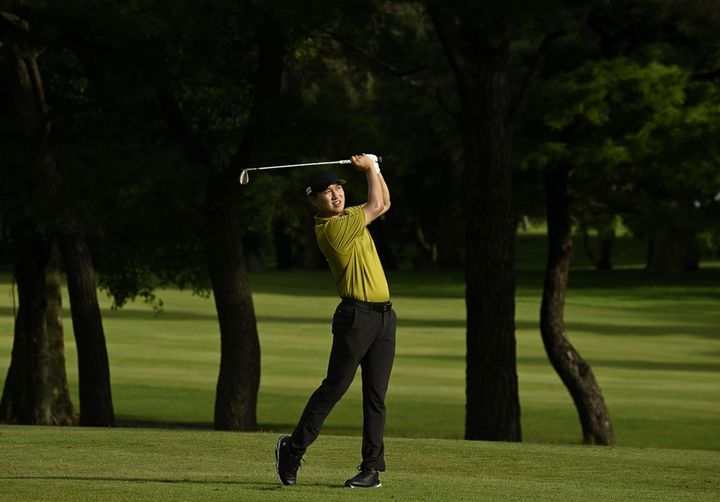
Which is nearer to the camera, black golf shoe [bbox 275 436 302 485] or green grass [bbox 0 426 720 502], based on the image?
green grass [bbox 0 426 720 502]

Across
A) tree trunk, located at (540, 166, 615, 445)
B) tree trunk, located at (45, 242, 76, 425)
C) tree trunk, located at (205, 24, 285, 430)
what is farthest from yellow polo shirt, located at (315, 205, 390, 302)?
tree trunk, located at (45, 242, 76, 425)

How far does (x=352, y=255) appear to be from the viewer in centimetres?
925

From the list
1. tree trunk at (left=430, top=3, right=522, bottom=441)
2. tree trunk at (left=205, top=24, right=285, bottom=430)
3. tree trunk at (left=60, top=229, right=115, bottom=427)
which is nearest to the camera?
tree trunk at (left=430, top=3, right=522, bottom=441)

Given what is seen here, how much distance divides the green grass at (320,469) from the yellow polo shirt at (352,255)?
1.18m

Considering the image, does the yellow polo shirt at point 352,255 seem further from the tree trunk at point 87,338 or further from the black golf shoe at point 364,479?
the tree trunk at point 87,338

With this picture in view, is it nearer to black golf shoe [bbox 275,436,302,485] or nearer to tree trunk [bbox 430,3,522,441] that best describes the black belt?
black golf shoe [bbox 275,436,302,485]

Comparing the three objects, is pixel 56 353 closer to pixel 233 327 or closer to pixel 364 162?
pixel 233 327

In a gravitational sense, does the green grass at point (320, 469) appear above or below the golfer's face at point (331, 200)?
below

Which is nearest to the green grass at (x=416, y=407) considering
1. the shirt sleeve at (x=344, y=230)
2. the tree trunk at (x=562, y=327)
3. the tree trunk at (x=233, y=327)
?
the tree trunk at (x=562, y=327)

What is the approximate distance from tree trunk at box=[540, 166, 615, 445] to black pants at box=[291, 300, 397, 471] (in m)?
15.0

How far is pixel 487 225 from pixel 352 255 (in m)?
10.6

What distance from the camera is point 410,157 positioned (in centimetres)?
2864

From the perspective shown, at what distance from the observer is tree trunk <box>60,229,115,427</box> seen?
23.4m

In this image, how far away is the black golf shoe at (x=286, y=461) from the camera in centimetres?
960
